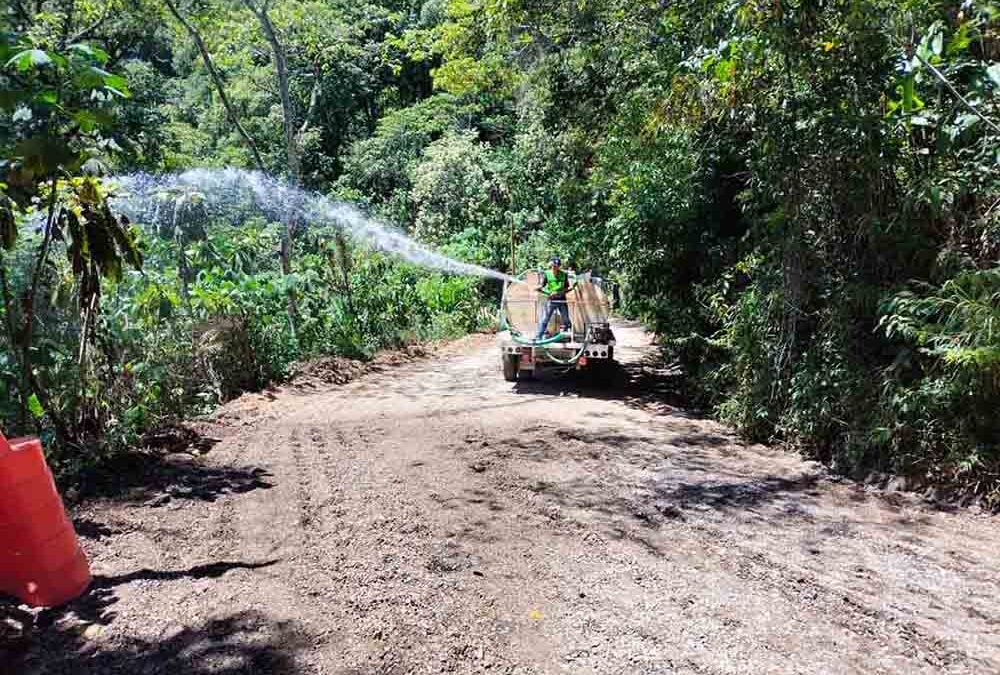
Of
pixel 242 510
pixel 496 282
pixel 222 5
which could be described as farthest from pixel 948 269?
pixel 496 282

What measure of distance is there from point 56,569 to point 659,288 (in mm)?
8486

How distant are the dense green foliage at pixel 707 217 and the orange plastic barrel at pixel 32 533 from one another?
1.68 meters

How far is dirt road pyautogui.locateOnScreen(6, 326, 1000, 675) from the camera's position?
11.9 feet

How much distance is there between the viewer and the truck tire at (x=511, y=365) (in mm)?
11327

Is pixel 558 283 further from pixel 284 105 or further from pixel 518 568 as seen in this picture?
pixel 518 568

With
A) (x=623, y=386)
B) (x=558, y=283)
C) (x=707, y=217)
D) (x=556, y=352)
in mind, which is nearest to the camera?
(x=707, y=217)

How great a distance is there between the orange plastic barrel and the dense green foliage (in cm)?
168

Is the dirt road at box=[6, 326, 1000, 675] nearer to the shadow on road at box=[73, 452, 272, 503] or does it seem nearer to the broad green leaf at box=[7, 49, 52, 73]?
the shadow on road at box=[73, 452, 272, 503]

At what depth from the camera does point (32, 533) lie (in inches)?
155

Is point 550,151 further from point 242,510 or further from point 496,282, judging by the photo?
point 242,510

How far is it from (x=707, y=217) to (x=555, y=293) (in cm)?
234

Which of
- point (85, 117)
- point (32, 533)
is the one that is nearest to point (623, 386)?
point (85, 117)

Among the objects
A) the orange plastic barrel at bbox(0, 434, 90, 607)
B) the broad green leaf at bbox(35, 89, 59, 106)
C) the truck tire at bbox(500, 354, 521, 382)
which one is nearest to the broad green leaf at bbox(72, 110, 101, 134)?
the broad green leaf at bbox(35, 89, 59, 106)

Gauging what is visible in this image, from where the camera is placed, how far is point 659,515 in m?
5.62
